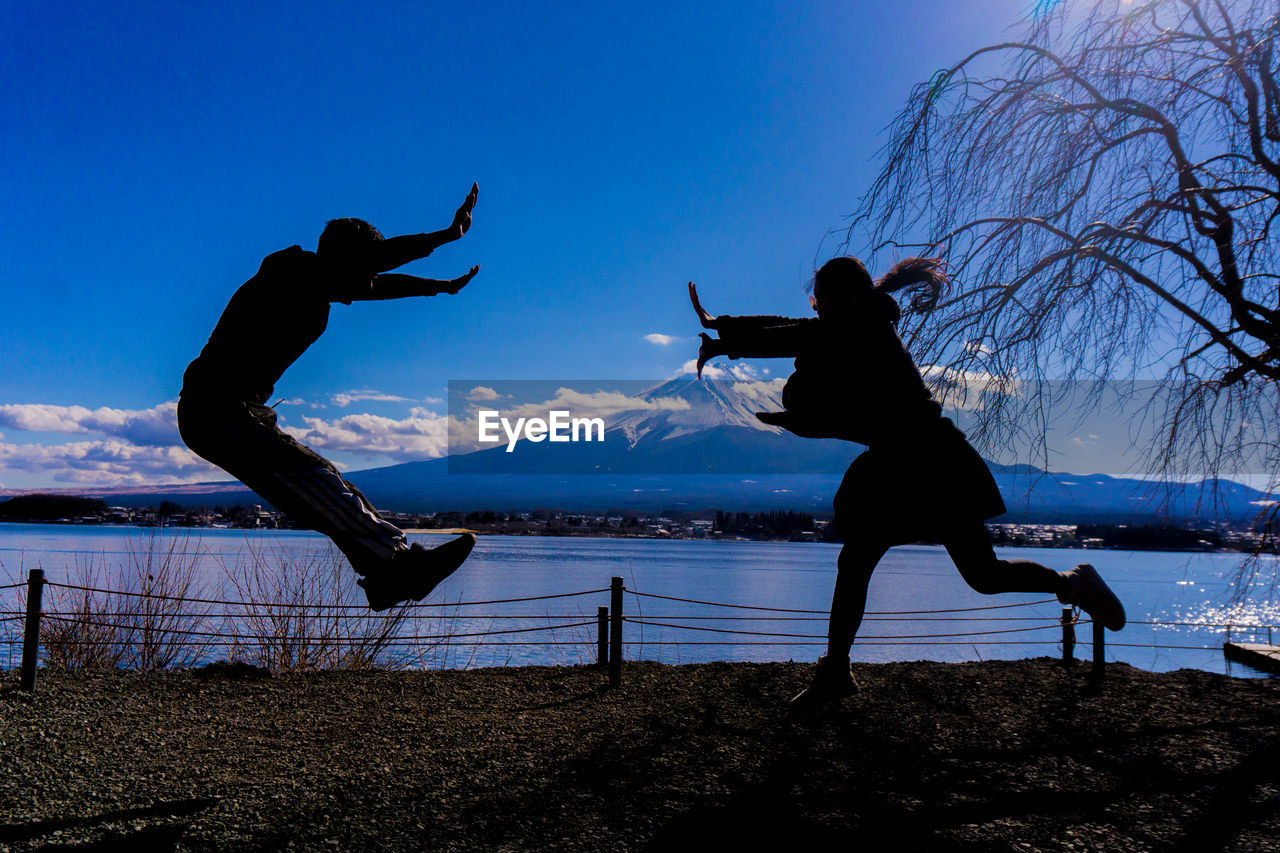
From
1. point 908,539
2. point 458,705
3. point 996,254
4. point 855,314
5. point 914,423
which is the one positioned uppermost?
point 996,254

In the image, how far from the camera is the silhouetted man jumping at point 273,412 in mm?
2590

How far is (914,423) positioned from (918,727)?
2.61 m

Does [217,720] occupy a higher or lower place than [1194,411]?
lower

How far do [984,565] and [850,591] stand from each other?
591 millimetres

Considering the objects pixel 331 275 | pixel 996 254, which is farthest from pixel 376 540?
pixel 996 254

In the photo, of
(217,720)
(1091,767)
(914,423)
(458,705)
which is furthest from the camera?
(458,705)

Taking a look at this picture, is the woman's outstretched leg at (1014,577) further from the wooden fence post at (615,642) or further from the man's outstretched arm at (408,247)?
the wooden fence post at (615,642)

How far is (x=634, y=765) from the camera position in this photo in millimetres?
3863

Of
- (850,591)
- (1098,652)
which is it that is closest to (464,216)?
(850,591)

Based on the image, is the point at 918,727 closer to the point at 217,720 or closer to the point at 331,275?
the point at 331,275

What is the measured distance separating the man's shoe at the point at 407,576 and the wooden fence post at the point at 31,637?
5.39 metres

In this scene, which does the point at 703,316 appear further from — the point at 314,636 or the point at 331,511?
the point at 314,636

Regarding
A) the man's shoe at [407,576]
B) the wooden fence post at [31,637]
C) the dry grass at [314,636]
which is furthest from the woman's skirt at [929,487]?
the wooden fence post at [31,637]

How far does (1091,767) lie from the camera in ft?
12.9
